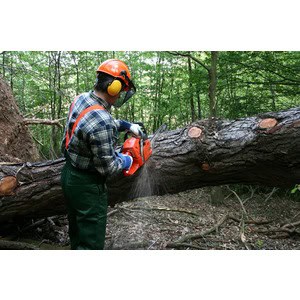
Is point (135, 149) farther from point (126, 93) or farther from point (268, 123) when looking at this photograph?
point (268, 123)

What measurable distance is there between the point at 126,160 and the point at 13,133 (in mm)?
2260

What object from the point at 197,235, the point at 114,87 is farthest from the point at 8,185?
the point at 197,235

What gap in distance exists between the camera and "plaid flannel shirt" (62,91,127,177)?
1913mm

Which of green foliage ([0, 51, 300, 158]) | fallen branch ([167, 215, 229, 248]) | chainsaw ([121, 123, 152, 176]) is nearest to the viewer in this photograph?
chainsaw ([121, 123, 152, 176])

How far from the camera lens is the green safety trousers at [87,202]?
2045 mm

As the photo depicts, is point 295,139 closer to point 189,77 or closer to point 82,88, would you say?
point 189,77

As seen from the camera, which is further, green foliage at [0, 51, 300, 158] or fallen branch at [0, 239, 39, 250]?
green foliage at [0, 51, 300, 158]

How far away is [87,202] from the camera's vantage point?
2045 mm

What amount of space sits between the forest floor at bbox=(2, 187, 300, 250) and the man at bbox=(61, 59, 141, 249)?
106cm

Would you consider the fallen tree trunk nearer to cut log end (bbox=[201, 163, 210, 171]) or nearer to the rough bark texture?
cut log end (bbox=[201, 163, 210, 171])

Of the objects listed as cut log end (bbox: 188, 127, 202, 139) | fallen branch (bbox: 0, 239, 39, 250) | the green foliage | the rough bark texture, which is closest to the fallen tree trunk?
cut log end (bbox: 188, 127, 202, 139)

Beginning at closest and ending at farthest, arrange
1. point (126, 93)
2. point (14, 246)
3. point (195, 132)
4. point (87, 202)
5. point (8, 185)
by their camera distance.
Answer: point (87, 202) → point (126, 93) → point (195, 132) → point (8, 185) → point (14, 246)

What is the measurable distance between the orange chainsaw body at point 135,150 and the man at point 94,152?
9cm

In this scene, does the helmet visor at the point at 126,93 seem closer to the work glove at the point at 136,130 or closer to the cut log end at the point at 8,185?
the work glove at the point at 136,130
